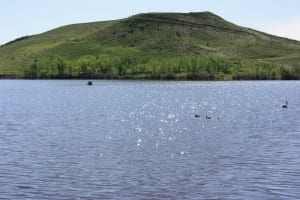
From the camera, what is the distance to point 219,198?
33.5 meters

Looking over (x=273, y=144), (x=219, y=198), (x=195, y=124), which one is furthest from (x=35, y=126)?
(x=219, y=198)

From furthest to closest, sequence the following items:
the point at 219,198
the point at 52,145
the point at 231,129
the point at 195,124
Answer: the point at 195,124, the point at 231,129, the point at 52,145, the point at 219,198

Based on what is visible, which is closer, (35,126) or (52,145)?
(52,145)

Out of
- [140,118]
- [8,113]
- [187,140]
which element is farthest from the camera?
[8,113]

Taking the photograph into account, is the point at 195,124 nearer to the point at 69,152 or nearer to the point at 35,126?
the point at 35,126

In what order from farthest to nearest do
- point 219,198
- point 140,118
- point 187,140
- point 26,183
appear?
point 140,118
point 187,140
point 26,183
point 219,198

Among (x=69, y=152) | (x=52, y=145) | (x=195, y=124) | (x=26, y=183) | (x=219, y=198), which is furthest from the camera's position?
(x=195, y=124)

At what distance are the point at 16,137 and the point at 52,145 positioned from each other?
9.02 m

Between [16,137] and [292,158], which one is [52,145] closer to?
[16,137]

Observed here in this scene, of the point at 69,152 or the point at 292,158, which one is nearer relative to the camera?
the point at 292,158

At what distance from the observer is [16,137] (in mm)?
63562

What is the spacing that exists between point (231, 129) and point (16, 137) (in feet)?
92.6

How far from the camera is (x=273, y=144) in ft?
188

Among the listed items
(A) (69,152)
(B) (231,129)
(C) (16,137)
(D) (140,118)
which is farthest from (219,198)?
(D) (140,118)
